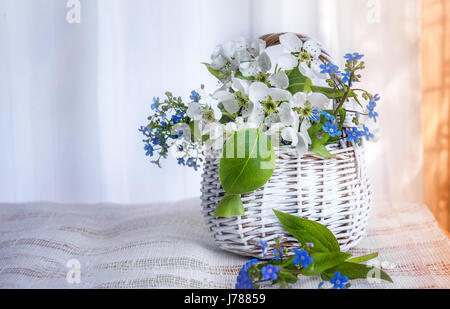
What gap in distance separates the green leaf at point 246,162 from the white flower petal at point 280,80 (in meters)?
0.09

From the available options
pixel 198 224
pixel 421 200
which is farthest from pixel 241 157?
pixel 421 200

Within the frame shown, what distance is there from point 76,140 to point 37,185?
0.21m

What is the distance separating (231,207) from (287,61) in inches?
9.5

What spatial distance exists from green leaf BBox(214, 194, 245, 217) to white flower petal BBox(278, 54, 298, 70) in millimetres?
213

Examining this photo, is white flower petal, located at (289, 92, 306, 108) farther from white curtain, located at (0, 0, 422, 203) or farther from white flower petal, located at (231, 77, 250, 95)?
white curtain, located at (0, 0, 422, 203)

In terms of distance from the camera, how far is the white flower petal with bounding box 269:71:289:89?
0.70 m

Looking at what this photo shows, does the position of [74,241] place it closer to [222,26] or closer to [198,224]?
[198,224]

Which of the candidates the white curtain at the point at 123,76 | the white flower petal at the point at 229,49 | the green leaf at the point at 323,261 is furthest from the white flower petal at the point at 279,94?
the white curtain at the point at 123,76

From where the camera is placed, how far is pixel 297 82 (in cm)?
75

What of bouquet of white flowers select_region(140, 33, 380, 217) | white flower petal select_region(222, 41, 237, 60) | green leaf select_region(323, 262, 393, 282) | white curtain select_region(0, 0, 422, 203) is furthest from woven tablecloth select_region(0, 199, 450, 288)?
white curtain select_region(0, 0, 422, 203)

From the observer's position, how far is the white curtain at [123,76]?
1519 mm

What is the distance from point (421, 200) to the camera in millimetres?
1604

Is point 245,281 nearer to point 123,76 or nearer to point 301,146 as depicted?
point 301,146
